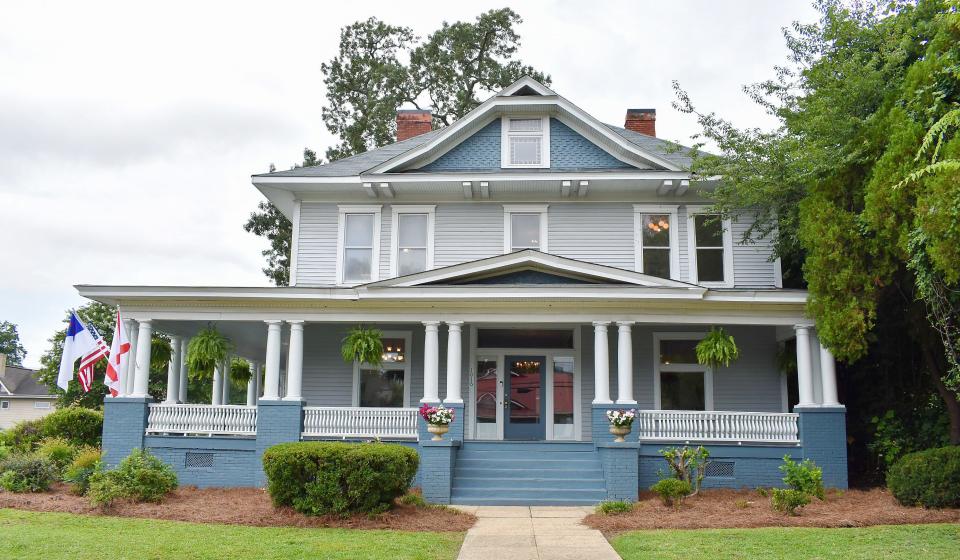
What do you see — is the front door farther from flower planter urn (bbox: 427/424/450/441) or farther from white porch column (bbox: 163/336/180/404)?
white porch column (bbox: 163/336/180/404)

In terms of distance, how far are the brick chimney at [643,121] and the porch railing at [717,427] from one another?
8.18 m

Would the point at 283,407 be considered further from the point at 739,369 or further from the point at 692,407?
the point at 739,369

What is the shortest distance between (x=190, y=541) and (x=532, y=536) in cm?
406

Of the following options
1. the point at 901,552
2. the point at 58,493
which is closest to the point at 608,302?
the point at 901,552

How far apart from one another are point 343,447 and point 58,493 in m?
5.30

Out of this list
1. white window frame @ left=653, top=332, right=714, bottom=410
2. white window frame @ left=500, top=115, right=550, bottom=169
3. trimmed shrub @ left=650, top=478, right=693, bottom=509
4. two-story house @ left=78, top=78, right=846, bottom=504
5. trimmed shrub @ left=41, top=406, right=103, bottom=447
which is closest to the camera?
trimmed shrub @ left=650, top=478, right=693, bottom=509

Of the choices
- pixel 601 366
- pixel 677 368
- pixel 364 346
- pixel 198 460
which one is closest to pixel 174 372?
pixel 198 460

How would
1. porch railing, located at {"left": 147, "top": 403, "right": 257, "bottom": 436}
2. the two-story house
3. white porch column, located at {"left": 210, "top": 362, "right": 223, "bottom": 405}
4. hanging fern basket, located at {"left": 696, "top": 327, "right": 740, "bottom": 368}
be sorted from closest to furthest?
the two-story house, hanging fern basket, located at {"left": 696, "top": 327, "right": 740, "bottom": 368}, porch railing, located at {"left": 147, "top": 403, "right": 257, "bottom": 436}, white porch column, located at {"left": 210, "top": 362, "right": 223, "bottom": 405}

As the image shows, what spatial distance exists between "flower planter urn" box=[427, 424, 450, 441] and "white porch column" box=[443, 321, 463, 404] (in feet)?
2.70

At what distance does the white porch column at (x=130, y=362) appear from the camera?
13805mm

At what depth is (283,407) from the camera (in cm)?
1342

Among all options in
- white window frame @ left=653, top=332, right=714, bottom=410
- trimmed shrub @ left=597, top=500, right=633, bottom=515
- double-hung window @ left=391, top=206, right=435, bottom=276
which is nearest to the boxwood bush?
trimmed shrub @ left=597, top=500, right=633, bottom=515

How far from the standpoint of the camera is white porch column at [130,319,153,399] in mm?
13758

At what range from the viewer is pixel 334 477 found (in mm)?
9922
